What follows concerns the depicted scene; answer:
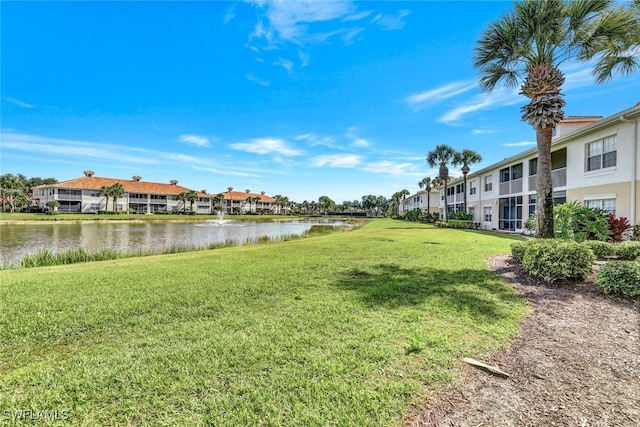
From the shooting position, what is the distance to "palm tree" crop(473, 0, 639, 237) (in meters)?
8.59

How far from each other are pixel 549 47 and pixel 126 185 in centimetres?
7877

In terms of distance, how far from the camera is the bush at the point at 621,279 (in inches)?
223

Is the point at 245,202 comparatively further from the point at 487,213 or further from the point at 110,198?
the point at 487,213

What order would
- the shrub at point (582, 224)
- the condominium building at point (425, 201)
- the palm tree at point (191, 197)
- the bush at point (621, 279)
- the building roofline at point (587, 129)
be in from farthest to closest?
the palm tree at point (191, 197)
the condominium building at point (425, 201)
the building roofline at point (587, 129)
the shrub at point (582, 224)
the bush at point (621, 279)

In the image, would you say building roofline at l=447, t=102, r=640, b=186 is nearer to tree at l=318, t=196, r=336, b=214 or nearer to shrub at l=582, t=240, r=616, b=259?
shrub at l=582, t=240, r=616, b=259

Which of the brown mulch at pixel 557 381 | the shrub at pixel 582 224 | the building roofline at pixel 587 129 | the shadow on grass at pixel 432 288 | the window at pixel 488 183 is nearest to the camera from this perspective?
the brown mulch at pixel 557 381

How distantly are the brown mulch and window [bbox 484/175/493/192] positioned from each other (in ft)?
85.0

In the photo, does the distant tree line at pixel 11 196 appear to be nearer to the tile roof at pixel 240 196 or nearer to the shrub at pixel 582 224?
the tile roof at pixel 240 196

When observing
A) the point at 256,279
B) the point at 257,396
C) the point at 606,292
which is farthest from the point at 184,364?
the point at 606,292

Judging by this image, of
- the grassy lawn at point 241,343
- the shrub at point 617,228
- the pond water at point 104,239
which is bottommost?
the pond water at point 104,239

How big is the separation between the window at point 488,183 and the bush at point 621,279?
24614 millimetres

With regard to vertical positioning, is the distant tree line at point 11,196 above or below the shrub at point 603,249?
above

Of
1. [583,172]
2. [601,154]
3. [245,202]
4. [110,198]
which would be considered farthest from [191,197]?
[601,154]

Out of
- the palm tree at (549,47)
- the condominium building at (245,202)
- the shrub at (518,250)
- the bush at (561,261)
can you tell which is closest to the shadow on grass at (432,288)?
the bush at (561,261)
